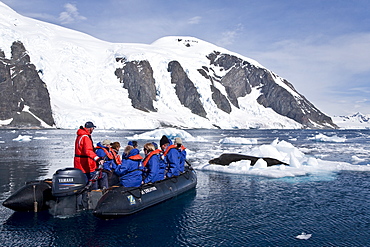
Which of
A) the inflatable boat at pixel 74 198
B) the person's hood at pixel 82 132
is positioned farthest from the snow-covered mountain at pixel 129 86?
the person's hood at pixel 82 132

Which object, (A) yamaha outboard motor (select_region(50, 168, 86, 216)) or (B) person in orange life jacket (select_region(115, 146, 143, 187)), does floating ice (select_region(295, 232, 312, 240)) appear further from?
(A) yamaha outboard motor (select_region(50, 168, 86, 216))

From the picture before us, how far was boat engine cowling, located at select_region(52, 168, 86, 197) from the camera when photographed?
9008mm

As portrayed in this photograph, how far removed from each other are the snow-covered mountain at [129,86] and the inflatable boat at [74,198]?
276 feet

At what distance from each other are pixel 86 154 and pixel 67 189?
111 cm

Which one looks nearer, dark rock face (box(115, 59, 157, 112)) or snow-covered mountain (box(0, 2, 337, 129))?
snow-covered mountain (box(0, 2, 337, 129))

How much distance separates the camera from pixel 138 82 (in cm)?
12669

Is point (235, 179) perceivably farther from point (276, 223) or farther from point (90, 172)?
point (90, 172)

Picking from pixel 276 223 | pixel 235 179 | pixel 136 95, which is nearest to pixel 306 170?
pixel 235 179

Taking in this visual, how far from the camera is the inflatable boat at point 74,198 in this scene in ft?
29.6

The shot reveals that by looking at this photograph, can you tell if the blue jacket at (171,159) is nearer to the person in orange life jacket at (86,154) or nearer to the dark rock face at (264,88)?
the person in orange life jacket at (86,154)

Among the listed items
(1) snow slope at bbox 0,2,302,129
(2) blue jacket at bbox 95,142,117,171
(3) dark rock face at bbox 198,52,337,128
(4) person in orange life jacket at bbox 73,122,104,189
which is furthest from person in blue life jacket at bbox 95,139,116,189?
(3) dark rock face at bbox 198,52,337,128

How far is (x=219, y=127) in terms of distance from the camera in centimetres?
13538

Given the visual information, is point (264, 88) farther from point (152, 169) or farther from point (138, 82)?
point (152, 169)

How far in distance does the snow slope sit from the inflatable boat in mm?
84161
